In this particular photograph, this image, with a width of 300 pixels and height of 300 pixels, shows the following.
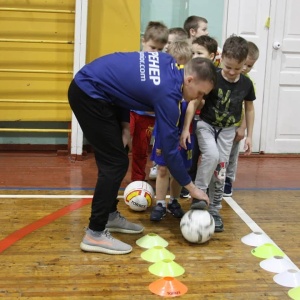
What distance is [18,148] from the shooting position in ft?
18.6

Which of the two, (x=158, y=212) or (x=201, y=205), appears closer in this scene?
(x=201, y=205)

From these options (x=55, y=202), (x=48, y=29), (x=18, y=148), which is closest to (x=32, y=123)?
(x=18, y=148)

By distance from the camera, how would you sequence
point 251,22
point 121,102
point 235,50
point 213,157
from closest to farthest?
point 121,102 → point 235,50 → point 213,157 → point 251,22

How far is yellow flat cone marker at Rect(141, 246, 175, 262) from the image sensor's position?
307cm

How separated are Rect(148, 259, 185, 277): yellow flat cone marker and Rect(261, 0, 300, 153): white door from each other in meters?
3.33

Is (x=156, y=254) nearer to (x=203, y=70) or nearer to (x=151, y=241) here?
(x=151, y=241)

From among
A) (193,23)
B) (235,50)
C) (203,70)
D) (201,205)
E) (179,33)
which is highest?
(193,23)

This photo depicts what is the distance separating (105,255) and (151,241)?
330 millimetres

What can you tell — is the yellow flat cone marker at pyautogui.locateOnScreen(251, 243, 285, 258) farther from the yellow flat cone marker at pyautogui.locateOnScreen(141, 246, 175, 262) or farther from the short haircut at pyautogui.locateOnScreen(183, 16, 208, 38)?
the short haircut at pyautogui.locateOnScreen(183, 16, 208, 38)

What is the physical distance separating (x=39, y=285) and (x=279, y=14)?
4215 millimetres

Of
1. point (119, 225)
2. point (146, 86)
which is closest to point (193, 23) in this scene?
point (146, 86)

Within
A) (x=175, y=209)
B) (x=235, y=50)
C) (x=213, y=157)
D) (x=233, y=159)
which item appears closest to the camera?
(x=235, y=50)

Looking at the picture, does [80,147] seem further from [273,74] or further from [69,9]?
[273,74]

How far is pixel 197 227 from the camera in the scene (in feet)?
10.7
